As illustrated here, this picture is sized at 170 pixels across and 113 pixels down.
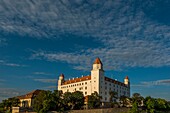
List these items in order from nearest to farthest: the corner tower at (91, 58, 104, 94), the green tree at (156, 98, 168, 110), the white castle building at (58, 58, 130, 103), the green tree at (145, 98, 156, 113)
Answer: the green tree at (145, 98, 156, 113) < the green tree at (156, 98, 168, 110) < the corner tower at (91, 58, 104, 94) < the white castle building at (58, 58, 130, 103)

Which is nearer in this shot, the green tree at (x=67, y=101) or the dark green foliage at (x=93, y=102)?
the green tree at (x=67, y=101)

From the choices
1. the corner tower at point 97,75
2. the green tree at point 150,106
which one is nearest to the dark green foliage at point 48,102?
the corner tower at point 97,75

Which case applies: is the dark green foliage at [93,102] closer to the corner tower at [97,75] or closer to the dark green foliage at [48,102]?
the dark green foliage at [48,102]

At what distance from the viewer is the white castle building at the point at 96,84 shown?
84250 millimetres

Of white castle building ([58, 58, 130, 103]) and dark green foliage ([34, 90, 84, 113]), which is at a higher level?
white castle building ([58, 58, 130, 103])

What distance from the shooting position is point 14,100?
→ 79.4 m

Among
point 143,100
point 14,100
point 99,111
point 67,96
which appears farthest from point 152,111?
point 14,100

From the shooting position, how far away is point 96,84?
83938mm

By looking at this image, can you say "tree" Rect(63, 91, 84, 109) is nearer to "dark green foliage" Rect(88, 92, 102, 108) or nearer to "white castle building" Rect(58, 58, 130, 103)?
"dark green foliage" Rect(88, 92, 102, 108)

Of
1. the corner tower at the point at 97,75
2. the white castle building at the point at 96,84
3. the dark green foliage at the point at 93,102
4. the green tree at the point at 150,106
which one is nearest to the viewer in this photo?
the green tree at the point at 150,106

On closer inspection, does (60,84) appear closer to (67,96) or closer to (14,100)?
(14,100)

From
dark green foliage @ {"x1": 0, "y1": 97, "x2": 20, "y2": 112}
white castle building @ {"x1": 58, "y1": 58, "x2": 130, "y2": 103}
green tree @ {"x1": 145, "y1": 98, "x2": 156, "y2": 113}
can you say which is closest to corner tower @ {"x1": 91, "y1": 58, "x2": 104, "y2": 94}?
white castle building @ {"x1": 58, "y1": 58, "x2": 130, "y2": 103}

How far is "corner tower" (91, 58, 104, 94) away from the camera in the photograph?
275 ft

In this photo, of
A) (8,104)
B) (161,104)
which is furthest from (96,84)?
(8,104)
